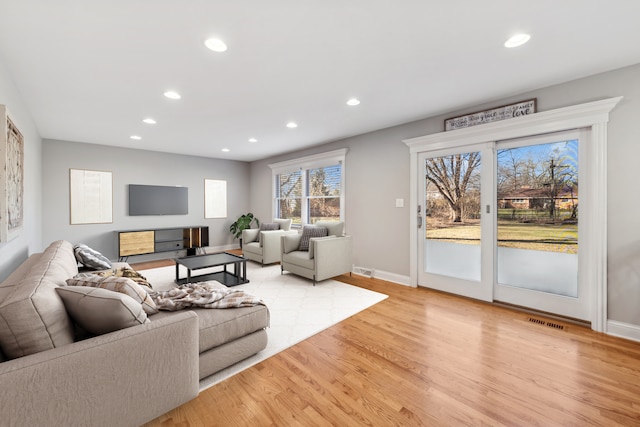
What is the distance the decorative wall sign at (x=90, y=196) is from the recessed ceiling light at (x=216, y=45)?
4.79 metres

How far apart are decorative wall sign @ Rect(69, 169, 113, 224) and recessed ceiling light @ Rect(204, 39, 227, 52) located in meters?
4.79

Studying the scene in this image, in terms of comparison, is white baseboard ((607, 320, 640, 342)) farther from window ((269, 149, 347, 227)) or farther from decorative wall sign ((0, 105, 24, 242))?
decorative wall sign ((0, 105, 24, 242))

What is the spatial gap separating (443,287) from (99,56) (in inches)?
173

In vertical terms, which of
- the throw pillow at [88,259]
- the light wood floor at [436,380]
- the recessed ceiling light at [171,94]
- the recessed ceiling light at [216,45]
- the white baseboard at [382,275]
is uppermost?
the recessed ceiling light at [171,94]

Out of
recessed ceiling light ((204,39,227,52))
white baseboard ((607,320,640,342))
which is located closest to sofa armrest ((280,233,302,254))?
recessed ceiling light ((204,39,227,52))

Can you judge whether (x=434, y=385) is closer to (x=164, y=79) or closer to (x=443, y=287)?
(x=443, y=287)

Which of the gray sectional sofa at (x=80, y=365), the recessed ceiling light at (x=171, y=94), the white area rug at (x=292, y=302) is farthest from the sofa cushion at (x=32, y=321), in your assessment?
the recessed ceiling light at (x=171, y=94)

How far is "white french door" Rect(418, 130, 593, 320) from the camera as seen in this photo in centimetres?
277

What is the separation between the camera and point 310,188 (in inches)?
228

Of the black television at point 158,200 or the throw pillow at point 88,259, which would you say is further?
the black television at point 158,200

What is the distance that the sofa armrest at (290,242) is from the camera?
440 centimetres

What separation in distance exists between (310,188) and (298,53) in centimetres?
367

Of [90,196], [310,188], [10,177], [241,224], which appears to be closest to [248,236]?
[241,224]

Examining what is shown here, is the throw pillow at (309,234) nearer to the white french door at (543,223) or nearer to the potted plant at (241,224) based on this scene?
the white french door at (543,223)
